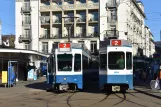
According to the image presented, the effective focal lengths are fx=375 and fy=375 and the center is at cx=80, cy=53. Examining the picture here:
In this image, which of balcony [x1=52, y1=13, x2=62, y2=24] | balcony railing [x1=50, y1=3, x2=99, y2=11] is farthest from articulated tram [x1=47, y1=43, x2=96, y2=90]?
balcony [x1=52, y1=13, x2=62, y2=24]

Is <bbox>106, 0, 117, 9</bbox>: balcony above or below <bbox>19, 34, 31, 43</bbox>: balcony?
above

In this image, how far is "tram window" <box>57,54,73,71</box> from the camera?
26.3 metres

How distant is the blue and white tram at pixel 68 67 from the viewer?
2609 cm

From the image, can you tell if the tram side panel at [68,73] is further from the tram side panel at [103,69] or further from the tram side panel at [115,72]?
the tram side panel at [115,72]

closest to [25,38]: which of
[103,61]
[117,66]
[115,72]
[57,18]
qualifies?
[57,18]

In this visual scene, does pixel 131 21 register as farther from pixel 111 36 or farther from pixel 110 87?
pixel 110 87

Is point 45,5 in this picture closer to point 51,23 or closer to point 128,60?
point 51,23

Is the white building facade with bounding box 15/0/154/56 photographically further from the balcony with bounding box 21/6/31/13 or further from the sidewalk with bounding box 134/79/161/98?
the sidewalk with bounding box 134/79/161/98

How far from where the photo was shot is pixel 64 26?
8481cm

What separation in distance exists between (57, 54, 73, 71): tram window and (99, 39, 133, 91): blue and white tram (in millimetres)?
2668

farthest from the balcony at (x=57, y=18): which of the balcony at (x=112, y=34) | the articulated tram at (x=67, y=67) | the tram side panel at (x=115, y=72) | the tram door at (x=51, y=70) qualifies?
the tram side panel at (x=115, y=72)

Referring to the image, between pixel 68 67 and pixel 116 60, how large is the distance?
3.71m

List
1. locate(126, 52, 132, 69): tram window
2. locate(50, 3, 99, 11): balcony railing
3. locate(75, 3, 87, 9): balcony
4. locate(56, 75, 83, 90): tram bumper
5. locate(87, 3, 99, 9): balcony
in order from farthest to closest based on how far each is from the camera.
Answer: locate(75, 3, 87, 9): balcony < locate(50, 3, 99, 11): balcony railing < locate(87, 3, 99, 9): balcony < locate(56, 75, 83, 90): tram bumper < locate(126, 52, 132, 69): tram window

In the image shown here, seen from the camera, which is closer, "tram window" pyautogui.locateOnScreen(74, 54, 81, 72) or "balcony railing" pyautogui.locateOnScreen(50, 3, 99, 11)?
"tram window" pyautogui.locateOnScreen(74, 54, 81, 72)
